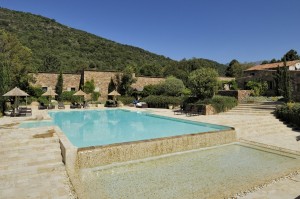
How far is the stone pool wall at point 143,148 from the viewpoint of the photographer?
7.07 meters

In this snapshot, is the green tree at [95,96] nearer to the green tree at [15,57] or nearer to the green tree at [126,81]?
the green tree at [126,81]

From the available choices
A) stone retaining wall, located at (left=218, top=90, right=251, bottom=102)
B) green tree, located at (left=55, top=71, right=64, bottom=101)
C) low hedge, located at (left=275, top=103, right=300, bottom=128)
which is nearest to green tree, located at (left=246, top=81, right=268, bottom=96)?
stone retaining wall, located at (left=218, top=90, right=251, bottom=102)

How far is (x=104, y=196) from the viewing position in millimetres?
4992

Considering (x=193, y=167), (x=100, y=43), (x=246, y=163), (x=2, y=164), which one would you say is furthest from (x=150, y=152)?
(x=100, y=43)

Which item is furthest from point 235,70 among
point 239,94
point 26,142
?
point 26,142

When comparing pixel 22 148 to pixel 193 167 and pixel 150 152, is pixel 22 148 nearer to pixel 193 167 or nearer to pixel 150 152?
pixel 150 152

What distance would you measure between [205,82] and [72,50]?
41.2 meters

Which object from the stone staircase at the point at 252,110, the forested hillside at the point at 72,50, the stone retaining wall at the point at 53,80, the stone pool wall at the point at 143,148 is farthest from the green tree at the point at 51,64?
the stone pool wall at the point at 143,148

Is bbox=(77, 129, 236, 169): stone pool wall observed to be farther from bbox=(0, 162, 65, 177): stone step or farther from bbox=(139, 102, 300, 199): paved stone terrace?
bbox=(139, 102, 300, 199): paved stone terrace

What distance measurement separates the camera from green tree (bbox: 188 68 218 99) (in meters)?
18.3

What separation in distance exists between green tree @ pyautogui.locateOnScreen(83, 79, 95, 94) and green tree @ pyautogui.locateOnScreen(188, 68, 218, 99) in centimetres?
1454

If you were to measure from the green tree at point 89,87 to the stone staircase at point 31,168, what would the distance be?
2004cm

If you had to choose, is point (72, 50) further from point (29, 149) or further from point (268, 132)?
point (29, 149)

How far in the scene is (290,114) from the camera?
13.2 meters
